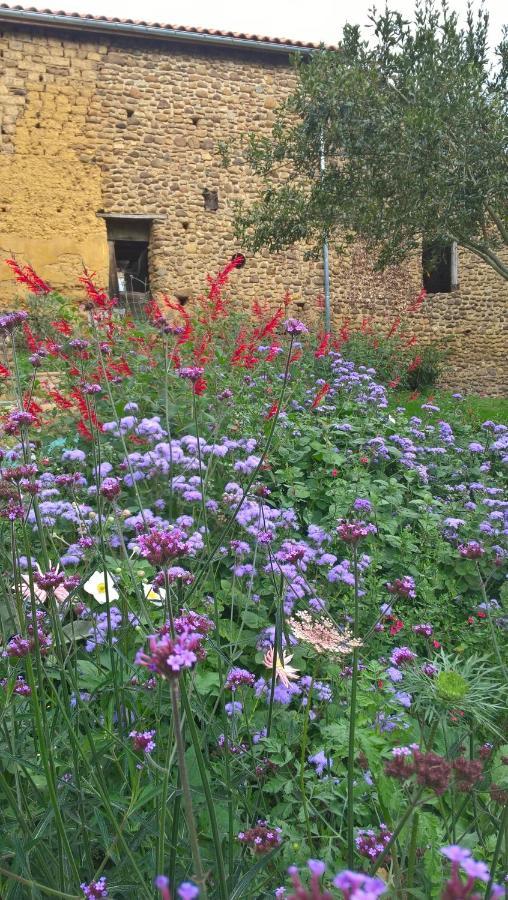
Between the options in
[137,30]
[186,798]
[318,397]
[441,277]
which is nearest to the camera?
[186,798]

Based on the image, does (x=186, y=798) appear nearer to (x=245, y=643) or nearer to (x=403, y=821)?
(x=403, y=821)

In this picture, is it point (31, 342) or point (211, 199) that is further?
point (211, 199)

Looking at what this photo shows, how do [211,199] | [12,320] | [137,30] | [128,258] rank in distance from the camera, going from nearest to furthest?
[12,320] < [137,30] < [211,199] < [128,258]

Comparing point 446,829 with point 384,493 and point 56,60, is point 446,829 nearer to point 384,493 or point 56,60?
point 384,493

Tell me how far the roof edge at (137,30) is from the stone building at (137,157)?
0.02 metres

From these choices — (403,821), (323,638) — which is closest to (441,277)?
(323,638)

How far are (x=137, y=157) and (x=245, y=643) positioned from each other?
1220 centimetres

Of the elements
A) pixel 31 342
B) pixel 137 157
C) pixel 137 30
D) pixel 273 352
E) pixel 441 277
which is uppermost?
pixel 137 30

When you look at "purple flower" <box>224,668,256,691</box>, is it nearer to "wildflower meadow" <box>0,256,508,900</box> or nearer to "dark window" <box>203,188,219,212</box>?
"wildflower meadow" <box>0,256,508,900</box>

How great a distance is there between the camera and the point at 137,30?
39.1 ft

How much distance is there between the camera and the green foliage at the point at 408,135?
7.17m

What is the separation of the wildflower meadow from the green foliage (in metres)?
3.07

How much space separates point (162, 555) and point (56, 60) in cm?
1305

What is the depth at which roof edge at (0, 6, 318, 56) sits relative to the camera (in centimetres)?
1120
